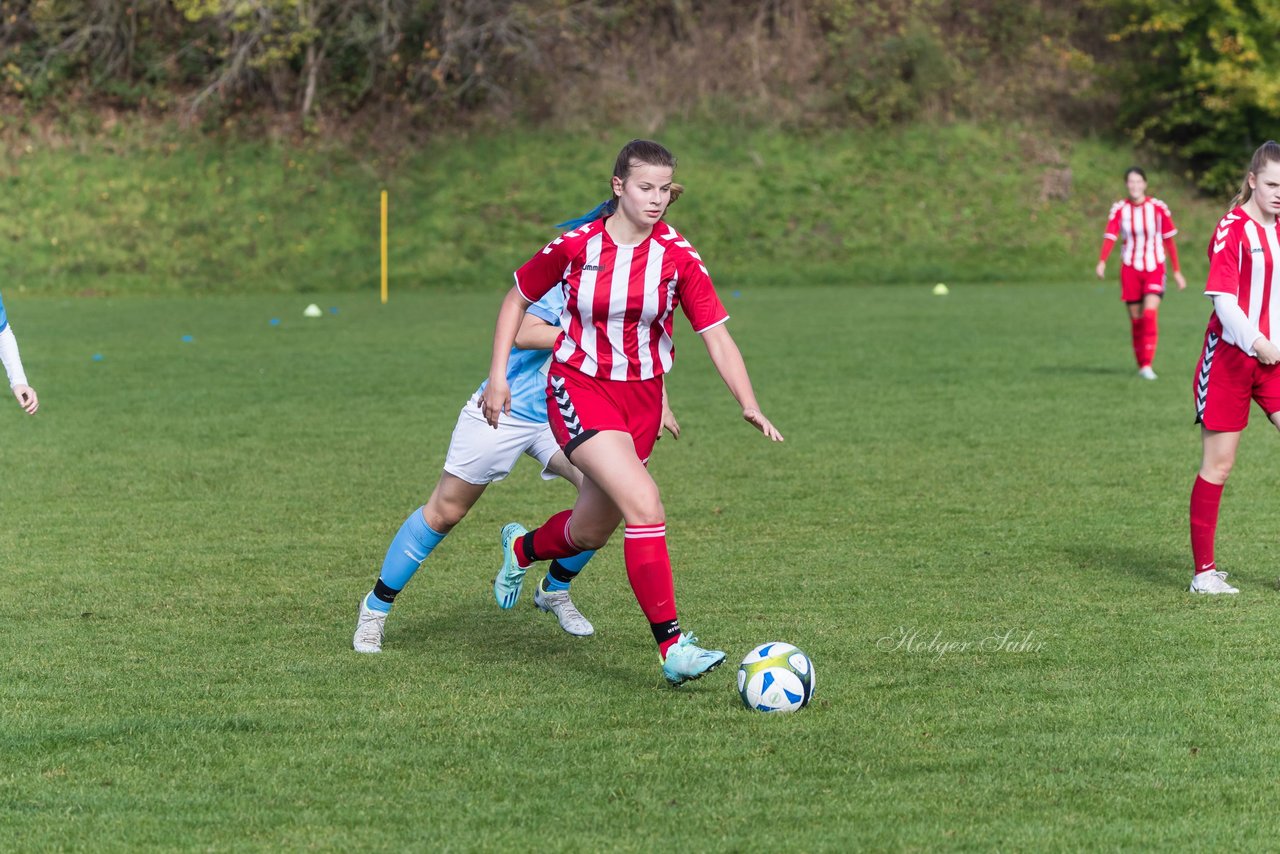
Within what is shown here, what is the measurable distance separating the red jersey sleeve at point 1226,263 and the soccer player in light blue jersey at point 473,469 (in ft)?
7.66

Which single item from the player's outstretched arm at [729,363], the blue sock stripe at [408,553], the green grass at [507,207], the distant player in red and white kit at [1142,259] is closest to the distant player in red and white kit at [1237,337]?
the player's outstretched arm at [729,363]

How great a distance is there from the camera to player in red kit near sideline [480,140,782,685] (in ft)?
16.0

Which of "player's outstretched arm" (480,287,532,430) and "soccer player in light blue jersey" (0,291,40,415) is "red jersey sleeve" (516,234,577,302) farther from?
"soccer player in light blue jersey" (0,291,40,415)

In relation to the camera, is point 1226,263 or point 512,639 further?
point 1226,263

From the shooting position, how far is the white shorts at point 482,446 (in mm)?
5551

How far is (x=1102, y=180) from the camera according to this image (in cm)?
A: 3116

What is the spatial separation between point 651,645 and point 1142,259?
1003 centimetres

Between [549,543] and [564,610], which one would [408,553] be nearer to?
[549,543]

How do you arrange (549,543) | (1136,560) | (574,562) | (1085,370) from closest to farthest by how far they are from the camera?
A: (549,543), (574,562), (1136,560), (1085,370)

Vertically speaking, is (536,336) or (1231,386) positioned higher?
(536,336)

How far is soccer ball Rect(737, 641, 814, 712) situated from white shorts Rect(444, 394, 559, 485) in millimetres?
1305

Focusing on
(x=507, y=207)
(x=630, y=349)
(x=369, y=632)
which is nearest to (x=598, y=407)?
(x=630, y=349)

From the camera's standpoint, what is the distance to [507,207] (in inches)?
1155

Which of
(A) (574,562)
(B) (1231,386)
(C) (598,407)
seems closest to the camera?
(C) (598,407)
